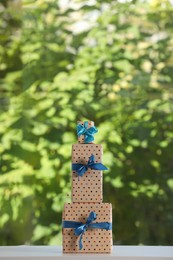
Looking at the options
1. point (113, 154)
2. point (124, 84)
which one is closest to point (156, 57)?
point (124, 84)

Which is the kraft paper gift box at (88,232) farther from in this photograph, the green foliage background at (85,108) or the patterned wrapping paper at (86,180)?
the green foliage background at (85,108)

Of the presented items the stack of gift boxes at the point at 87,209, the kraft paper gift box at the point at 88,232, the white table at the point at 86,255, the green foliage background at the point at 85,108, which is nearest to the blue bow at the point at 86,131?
the stack of gift boxes at the point at 87,209

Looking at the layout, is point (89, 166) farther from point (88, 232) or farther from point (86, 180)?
point (88, 232)

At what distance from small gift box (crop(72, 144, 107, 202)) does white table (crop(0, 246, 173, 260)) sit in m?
0.19

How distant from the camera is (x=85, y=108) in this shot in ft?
12.6

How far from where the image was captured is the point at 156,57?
12.6ft

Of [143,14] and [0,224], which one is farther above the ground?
[143,14]

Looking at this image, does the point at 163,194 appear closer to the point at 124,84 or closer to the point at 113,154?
the point at 113,154

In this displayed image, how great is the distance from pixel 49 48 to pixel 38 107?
13.3 inches

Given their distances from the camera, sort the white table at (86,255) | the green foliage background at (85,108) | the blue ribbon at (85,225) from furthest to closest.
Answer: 1. the green foliage background at (85,108)
2. the blue ribbon at (85,225)
3. the white table at (86,255)

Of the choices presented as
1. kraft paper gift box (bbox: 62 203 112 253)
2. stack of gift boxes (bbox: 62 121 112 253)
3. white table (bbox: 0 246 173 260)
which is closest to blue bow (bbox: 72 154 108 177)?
stack of gift boxes (bbox: 62 121 112 253)

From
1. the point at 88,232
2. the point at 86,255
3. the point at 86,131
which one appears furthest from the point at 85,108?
the point at 86,255

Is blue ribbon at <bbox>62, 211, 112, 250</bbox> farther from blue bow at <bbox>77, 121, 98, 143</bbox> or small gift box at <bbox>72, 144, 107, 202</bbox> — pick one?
blue bow at <bbox>77, 121, 98, 143</bbox>

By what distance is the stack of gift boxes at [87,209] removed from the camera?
7.38 ft
